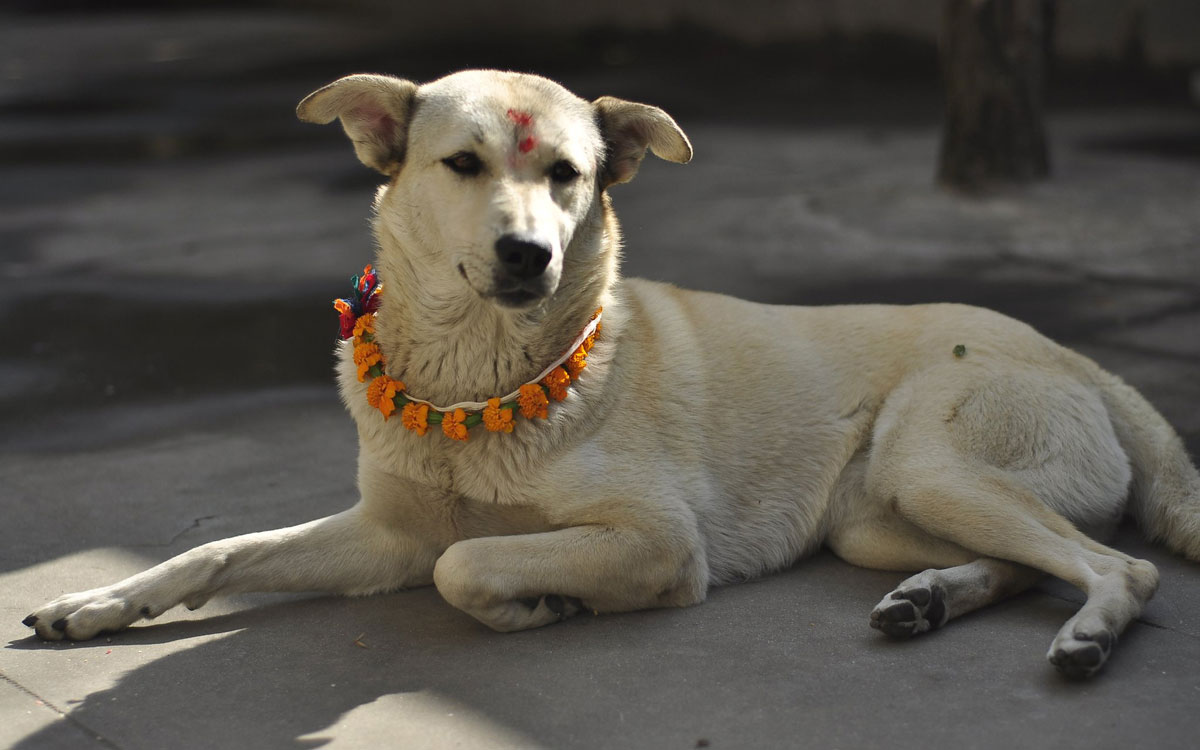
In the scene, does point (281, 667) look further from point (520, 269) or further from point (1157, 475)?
point (1157, 475)

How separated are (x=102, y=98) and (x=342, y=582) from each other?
41.5ft

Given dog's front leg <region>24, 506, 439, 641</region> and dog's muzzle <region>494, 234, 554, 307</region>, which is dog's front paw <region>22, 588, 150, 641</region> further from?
dog's muzzle <region>494, 234, 554, 307</region>

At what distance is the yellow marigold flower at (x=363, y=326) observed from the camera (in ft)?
13.1

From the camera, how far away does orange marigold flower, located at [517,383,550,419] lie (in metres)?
3.75

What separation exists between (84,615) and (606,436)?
5.15ft

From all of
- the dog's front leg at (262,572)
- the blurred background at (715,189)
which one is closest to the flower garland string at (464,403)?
the dog's front leg at (262,572)

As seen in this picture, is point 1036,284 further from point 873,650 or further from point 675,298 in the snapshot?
point 873,650

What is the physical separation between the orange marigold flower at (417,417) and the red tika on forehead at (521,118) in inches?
34.0

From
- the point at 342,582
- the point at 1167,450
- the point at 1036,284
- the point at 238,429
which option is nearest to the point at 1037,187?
the point at 1036,284

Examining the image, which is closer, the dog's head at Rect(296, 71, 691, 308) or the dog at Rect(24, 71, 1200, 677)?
the dog's head at Rect(296, 71, 691, 308)

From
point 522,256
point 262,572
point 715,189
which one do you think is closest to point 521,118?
point 522,256

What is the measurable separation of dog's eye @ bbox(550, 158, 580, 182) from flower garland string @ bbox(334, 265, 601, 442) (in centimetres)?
46

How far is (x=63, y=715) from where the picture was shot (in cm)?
317

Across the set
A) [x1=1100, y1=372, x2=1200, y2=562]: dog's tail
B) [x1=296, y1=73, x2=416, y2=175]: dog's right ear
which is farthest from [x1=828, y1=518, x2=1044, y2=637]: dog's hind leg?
[x1=296, y1=73, x2=416, y2=175]: dog's right ear
